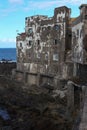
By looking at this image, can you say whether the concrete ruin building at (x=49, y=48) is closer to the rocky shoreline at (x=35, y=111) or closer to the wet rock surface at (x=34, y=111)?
the rocky shoreline at (x=35, y=111)

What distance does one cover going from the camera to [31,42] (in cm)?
6838

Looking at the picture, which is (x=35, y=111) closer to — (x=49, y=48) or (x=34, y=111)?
(x=34, y=111)

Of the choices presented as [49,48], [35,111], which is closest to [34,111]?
[35,111]

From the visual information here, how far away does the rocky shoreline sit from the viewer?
2998 centimetres

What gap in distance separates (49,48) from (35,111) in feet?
89.5

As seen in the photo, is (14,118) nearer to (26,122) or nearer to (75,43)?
(26,122)

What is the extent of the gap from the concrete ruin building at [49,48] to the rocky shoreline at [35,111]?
23.0 feet

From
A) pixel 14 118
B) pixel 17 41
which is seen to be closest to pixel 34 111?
pixel 14 118

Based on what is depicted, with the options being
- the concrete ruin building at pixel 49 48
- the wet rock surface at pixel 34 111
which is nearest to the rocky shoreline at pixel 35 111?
the wet rock surface at pixel 34 111

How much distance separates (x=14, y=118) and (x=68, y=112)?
19.5 ft

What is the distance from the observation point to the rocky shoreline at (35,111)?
29984 millimetres

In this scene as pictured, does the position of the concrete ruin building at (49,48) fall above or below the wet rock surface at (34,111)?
above

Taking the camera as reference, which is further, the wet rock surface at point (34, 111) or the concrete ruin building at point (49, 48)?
the concrete ruin building at point (49, 48)

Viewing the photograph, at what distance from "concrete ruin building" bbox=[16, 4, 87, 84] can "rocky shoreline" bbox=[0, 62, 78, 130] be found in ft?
23.0
